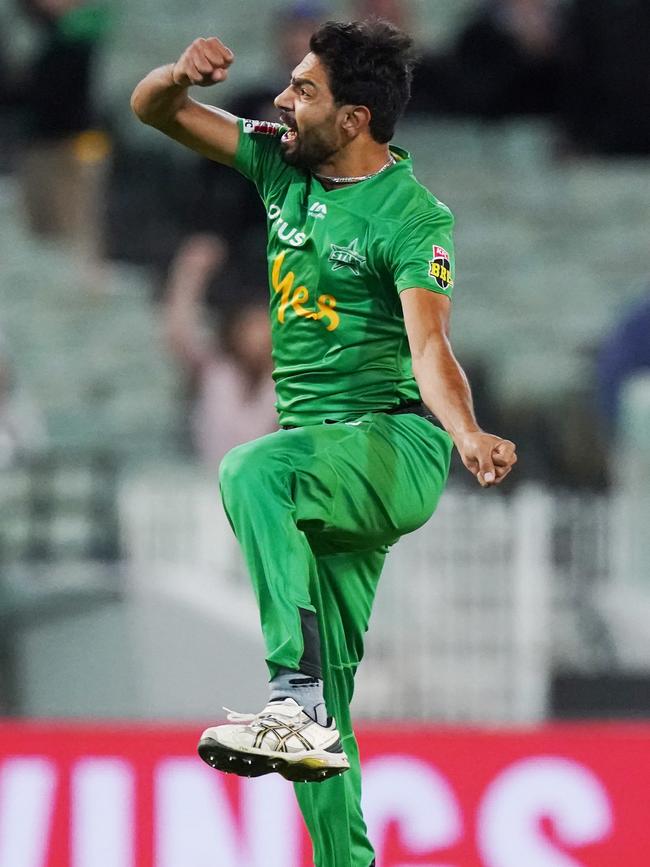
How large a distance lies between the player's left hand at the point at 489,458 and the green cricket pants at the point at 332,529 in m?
0.42

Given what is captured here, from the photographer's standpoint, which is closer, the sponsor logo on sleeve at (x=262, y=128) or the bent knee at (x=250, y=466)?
the bent knee at (x=250, y=466)

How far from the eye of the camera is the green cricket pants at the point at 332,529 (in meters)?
2.88

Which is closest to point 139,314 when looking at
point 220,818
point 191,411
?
point 191,411

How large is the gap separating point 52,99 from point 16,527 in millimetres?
2211

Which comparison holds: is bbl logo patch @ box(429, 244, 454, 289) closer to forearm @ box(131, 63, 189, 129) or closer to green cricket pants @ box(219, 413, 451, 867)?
green cricket pants @ box(219, 413, 451, 867)

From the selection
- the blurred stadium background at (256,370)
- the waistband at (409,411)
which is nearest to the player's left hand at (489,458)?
the waistband at (409,411)

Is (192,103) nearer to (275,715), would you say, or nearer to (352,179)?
(352,179)

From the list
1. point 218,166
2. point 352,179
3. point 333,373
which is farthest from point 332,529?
point 218,166

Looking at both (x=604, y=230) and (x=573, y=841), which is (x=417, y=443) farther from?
(x=604, y=230)

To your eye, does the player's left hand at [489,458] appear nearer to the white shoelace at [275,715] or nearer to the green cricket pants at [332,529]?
the green cricket pants at [332,529]

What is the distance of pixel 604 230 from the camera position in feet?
25.3

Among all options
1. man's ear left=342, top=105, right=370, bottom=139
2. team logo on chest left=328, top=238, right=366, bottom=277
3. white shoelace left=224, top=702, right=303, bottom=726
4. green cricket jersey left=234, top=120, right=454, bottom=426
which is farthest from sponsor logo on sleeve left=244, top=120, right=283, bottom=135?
white shoelace left=224, top=702, right=303, bottom=726

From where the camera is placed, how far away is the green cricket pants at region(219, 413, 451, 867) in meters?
2.88

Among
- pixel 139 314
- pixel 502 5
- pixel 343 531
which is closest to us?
pixel 343 531
